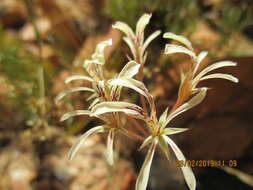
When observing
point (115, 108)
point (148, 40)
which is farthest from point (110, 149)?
point (148, 40)

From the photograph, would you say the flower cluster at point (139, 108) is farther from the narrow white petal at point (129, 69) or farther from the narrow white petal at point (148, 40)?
the narrow white petal at point (148, 40)

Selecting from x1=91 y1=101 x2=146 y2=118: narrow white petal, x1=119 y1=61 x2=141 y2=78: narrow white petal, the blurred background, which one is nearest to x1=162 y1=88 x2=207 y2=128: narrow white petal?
x1=91 y1=101 x2=146 y2=118: narrow white petal

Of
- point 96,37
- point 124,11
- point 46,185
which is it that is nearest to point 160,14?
point 124,11

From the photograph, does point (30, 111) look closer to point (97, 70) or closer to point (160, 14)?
point (97, 70)

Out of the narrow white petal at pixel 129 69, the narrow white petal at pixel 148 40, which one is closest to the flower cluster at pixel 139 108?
the narrow white petal at pixel 129 69

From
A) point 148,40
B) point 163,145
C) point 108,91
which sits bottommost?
point 163,145

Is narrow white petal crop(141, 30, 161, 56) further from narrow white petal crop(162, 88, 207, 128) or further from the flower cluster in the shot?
narrow white petal crop(162, 88, 207, 128)

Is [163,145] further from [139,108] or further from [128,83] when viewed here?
[128,83]

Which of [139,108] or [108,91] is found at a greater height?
[108,91]
